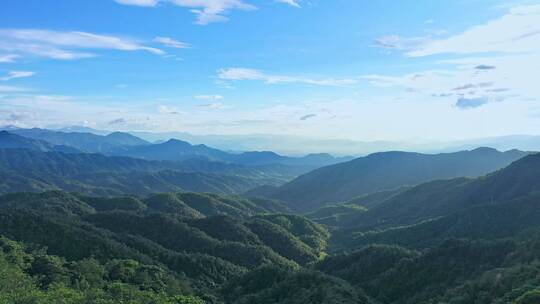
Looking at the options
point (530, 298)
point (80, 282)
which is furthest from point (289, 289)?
point (530, 298)

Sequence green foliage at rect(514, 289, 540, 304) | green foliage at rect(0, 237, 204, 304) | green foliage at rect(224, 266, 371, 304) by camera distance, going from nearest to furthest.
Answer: green foliage at rect(514, 289, 540, 304) → green foliage at rect(0, 237, 204, 304) → green foliage at rect(224, 266, 371, 304)

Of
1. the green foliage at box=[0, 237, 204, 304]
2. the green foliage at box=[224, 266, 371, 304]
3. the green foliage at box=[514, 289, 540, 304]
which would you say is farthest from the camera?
the green foliage at box=[224, 266, 371, 304]

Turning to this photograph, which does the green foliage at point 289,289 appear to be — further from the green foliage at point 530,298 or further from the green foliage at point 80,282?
the green foliage at point 530,298

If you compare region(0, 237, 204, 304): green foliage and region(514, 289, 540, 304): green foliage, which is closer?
region(514, 289, 540, 304): green foliage

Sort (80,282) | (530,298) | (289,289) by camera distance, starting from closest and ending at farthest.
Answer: (530,298)
(80,282)
(289,289)

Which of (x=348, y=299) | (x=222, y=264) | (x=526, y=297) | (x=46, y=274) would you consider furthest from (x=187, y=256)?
(x=526, y=297)

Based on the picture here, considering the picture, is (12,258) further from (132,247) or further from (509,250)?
(509,250)

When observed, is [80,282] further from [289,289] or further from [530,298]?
[530,298]

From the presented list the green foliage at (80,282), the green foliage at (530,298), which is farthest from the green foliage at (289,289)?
the green foliage at (530,298)

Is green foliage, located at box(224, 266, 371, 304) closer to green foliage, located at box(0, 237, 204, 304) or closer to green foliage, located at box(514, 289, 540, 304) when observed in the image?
green foliage, located at box(0, 237, 204, 304)

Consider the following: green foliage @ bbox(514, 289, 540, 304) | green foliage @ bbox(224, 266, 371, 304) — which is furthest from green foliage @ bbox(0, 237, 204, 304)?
green foliage @ bbox(514, 289, 540, 304)

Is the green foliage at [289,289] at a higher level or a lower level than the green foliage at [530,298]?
lower
